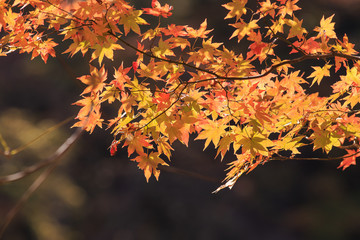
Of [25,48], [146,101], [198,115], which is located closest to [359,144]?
[198,115]

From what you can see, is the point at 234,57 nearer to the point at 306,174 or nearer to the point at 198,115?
the point at 198,115

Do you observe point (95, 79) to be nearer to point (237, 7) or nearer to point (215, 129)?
point (215, 129)

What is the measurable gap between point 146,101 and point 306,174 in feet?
21.1

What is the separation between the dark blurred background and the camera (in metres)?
6.21

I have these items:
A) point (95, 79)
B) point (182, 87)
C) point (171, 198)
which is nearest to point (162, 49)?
point (182, 87)

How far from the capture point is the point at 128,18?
1.36 metres

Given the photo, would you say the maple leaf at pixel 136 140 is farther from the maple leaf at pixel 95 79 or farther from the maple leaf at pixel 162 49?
the maple leaf at pixel 162 49

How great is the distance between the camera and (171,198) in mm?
6602

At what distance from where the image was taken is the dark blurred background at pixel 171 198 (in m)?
6.21

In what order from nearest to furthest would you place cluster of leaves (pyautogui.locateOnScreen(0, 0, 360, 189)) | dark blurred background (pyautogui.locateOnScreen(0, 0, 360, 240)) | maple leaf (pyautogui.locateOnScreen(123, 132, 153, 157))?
cluster of leaves (pyautogui.locateOnScreen(0, 0, 360, 189)) → maple leaf (pyautogui.locateOnScreen(123, 132, 153, 157)) → dark blurred background (pyautogui.locateOnScreen(0, 0, 360, 240))

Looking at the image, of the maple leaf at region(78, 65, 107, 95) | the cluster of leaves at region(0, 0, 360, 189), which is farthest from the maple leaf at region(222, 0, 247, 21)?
the maple leaf at region(78, 65, 107, 95)

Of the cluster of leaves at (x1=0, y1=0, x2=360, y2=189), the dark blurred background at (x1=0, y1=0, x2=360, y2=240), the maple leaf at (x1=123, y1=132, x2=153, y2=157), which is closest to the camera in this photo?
the cluster of leaves at (x1=0, y1=0, x2=360, y2=189)

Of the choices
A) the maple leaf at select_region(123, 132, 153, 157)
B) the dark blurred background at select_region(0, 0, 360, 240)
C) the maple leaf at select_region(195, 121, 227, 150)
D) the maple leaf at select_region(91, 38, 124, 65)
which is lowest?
the dark blurred background at select_region(0, 0, 360, 240)

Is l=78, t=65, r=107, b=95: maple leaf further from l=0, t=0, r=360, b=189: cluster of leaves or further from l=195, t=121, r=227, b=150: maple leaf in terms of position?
l=195, t=121, r=227, b=150: maple leaf
